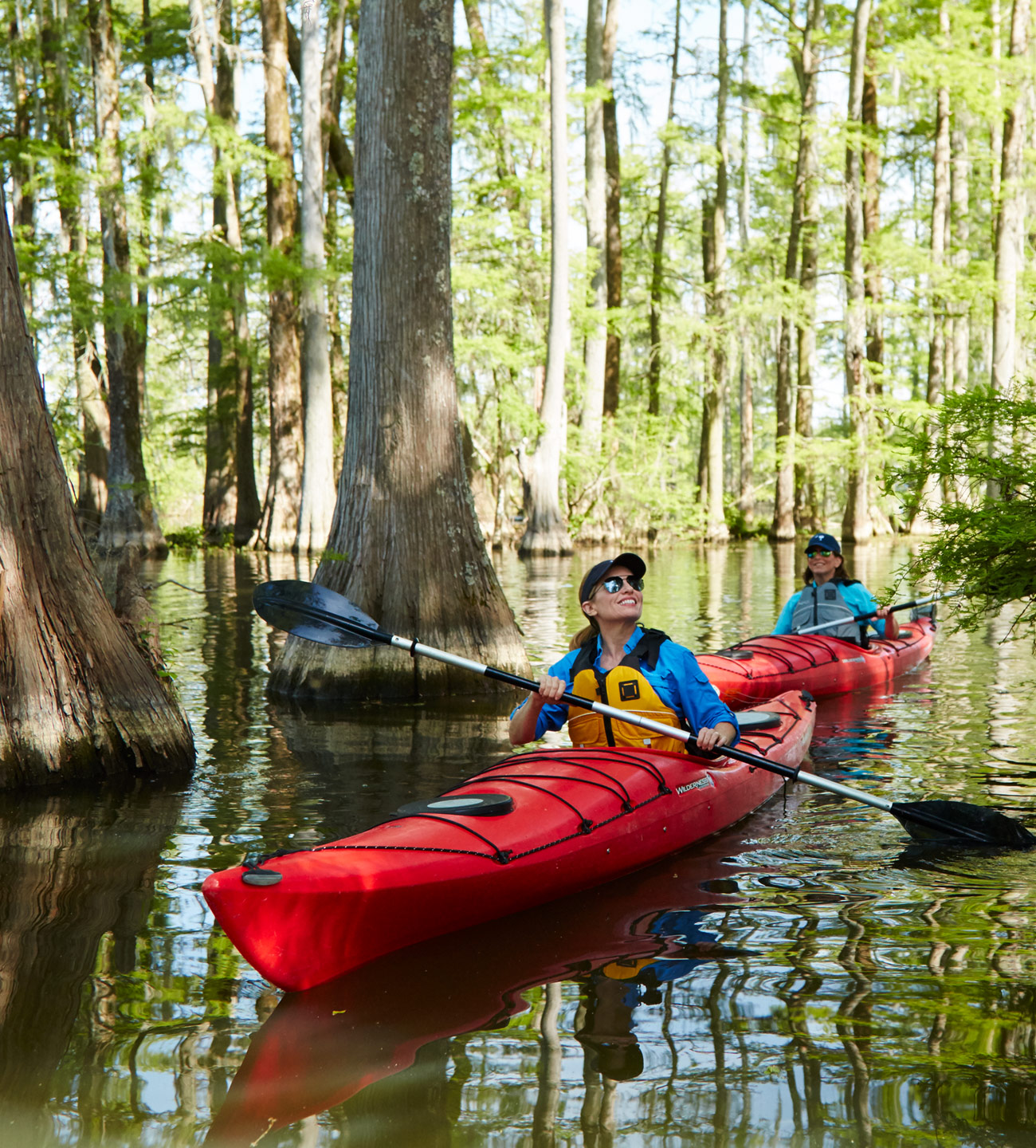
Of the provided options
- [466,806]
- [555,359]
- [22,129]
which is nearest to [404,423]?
[466,806]

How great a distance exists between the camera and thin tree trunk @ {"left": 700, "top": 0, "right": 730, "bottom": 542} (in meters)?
26.0

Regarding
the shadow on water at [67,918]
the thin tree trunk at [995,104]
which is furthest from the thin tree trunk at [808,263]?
the shadow on water at [67,918]

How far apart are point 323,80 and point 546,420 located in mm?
7422

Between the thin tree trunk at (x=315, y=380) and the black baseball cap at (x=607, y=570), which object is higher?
the thin tree trunk at (x=315, y=380)

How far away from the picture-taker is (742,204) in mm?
31344

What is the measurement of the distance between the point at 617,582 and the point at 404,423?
3841 mm

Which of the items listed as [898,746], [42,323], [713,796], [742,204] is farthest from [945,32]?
[713,796]

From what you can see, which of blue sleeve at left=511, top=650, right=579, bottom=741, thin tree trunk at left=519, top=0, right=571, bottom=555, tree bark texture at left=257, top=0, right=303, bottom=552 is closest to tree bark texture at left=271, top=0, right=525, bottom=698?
blue sleeve at left=511, top=650, right=579, bottom=741

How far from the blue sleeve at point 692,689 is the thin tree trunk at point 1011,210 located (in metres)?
Answer: 15.7

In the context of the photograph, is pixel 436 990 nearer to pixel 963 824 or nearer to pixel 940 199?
pixel 963 824

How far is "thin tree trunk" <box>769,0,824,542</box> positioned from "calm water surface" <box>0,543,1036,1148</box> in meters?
19.2

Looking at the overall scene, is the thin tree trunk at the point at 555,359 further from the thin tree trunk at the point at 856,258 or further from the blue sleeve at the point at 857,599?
the blue sleeve at the point at 857,599

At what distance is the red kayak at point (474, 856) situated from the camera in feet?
11.6

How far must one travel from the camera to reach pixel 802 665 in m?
8.69
